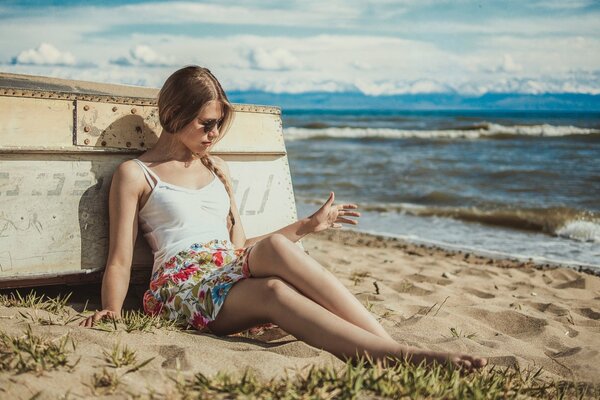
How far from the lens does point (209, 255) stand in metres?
3.25

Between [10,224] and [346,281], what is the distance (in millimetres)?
2669

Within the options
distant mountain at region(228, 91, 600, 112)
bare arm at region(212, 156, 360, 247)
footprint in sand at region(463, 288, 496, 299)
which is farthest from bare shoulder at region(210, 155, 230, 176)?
distant mountain at region(228, 91, 600, 112)

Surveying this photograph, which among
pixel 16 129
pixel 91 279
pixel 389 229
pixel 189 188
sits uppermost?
pixel 16 129

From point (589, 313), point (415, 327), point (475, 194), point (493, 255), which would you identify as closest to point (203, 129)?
point (415, 327)

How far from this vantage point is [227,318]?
9.84 ft

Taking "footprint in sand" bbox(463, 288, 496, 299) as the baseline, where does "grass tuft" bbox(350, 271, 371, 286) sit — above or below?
below

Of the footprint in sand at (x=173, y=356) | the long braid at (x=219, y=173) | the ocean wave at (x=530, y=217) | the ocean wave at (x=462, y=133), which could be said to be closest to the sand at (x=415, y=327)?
the footprint in sand at (x=173, y=356)

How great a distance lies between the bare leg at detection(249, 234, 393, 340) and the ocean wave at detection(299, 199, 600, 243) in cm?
578

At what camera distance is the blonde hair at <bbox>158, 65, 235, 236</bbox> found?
3359mm

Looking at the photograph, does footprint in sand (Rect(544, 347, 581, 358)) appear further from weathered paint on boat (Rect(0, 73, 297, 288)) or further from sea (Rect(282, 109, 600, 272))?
sea (Rect(282, 109, 600, 272))

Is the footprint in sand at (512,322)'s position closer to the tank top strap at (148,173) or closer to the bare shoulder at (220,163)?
the bare shoulder at (220,163)

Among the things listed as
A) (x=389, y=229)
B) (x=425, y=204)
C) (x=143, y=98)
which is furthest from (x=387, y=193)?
(x=143, y=98)

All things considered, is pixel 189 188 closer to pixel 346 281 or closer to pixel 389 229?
pixel 346 281

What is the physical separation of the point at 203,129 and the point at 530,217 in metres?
6.62
